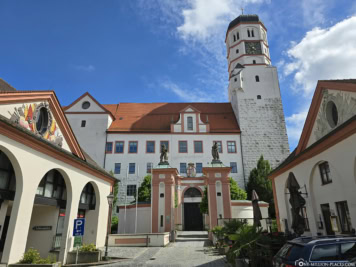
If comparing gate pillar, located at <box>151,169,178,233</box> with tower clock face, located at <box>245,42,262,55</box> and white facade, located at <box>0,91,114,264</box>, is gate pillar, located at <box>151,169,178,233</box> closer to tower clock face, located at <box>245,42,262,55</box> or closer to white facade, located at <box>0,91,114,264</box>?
white facade, located at <box>0,91,114,264</box>

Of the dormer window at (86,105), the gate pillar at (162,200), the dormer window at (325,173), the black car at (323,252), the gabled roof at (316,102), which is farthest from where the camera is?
the dormer window at (86,105)

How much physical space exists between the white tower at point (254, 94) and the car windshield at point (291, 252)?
99.7ft

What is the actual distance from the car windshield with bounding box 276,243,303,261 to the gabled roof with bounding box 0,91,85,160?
1062 centimetres

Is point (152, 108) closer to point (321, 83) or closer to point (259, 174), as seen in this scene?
A: point (259, 174)

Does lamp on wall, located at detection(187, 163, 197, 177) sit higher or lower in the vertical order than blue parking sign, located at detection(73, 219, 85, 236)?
higher

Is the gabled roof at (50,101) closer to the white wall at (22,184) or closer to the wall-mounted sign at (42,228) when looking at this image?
the white wall at (22,184)

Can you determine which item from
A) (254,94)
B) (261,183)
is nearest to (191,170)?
(261,183)

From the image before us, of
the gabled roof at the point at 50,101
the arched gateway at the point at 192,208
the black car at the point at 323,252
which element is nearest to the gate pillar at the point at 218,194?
the arched gateway at the point at 192,208

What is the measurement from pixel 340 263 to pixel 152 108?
129 feet

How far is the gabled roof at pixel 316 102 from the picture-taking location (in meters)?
10.8

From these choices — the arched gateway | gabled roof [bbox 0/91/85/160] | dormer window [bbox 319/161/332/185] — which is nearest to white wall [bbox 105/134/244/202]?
the arched gateway

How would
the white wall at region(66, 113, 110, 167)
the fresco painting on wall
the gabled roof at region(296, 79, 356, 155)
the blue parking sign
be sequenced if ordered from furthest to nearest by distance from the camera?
the white wall at region(66, 113, 110, 167) → the blue parking sign → the gabled roof at region(296, 79, 356, 155) → the fresco painting on wall

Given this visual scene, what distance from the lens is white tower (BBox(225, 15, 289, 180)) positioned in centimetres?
3747

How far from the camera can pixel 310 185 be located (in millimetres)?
12977
